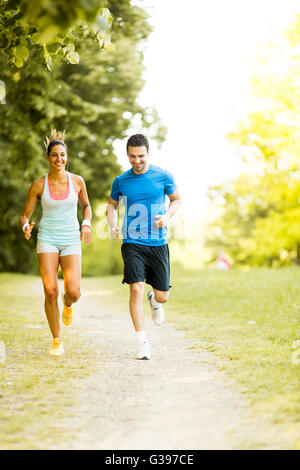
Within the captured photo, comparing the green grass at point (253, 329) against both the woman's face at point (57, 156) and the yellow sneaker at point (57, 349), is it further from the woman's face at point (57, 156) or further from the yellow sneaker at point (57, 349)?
the woman's face at point (57, 156)

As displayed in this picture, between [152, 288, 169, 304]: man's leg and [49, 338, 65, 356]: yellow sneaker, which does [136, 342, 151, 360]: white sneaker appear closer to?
[152, 288, 169, 304]: man's leg

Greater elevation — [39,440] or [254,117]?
[254,117]

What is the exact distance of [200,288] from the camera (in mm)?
14375

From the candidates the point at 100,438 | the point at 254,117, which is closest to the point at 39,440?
the point at 100,438

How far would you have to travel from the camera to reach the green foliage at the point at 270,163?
51.6 ft

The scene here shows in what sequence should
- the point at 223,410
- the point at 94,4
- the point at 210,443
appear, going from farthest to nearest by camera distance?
the point at 223,410, the point at 210,443, the point at 94,4

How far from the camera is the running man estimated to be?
6543 millimetres

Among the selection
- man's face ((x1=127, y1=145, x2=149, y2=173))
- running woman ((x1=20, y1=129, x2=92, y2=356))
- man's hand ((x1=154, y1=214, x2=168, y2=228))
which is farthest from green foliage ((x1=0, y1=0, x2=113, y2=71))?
man's hand ((x1=154, y1=214, x2=168, y2=228))

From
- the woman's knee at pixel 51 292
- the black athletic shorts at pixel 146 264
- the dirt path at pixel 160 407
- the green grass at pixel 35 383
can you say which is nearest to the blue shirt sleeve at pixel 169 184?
the black athletic shorts at pixel 146 264

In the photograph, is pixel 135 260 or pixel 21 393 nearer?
pixel 21 393

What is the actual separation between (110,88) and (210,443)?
67.1 ft

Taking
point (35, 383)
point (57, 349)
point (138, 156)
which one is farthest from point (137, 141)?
point (35, 383)

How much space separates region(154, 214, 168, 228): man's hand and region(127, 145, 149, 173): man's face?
0.56 metres

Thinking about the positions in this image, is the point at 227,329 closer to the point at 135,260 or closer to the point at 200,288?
the point at 135,260
